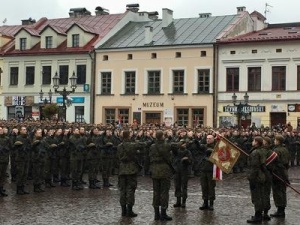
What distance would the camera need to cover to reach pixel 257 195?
1386 centimetres

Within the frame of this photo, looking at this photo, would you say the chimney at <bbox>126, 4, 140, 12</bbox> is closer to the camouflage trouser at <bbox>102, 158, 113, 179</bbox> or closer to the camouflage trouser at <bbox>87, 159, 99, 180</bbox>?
the camouflage trouser at <bbox>102, 158, 113, 179</bbox>

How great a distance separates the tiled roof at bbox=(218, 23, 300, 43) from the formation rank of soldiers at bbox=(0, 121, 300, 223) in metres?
17.0

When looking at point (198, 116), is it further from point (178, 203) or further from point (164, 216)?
point (164, 216)

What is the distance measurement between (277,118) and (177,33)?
1078 centimetres

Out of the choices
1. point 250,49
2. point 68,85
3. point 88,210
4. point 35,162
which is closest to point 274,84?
point 250,49

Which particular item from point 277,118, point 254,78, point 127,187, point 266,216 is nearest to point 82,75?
point 254,78

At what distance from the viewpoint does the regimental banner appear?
49.0ft

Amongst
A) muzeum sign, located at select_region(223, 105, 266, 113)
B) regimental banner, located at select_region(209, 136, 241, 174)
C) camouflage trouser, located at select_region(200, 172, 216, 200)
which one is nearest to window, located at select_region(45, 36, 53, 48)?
muzeum sign, located at select_region(223, 105, 266, 113)

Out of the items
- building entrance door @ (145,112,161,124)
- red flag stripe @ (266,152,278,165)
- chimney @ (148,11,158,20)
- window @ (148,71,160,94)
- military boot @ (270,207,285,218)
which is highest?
chimney @ (148,11,158,20)

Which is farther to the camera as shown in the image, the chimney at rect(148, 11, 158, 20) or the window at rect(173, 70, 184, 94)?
the chimney at rect(148, 11, 158, 20)

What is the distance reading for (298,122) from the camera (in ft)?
133

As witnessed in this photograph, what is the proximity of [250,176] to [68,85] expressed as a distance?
36275mm

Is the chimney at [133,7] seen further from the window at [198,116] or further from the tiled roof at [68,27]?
the window at [198,116]

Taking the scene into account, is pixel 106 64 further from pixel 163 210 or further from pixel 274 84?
pixel 163 210
